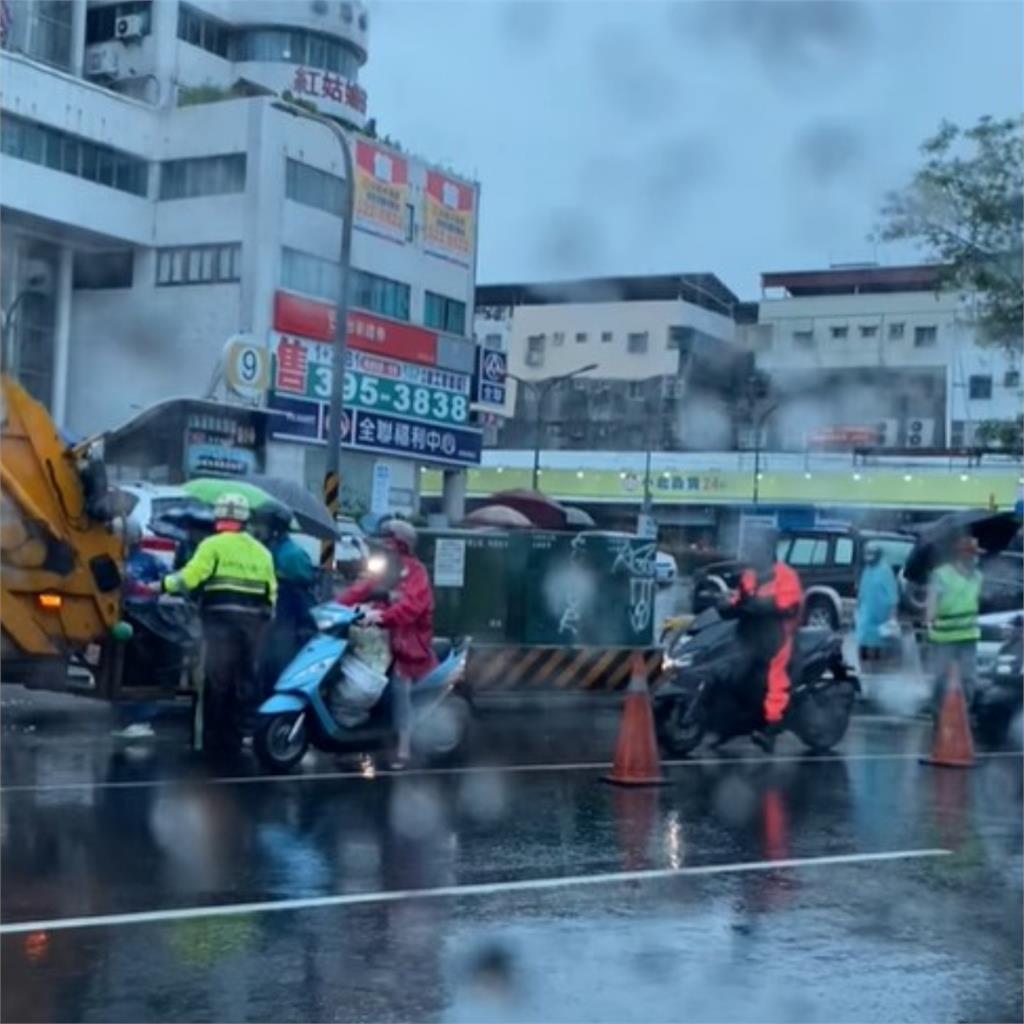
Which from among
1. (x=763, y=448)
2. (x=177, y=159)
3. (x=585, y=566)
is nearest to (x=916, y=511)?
(x=763, y=448)

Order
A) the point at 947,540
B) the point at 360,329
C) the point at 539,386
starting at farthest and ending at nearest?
1. the point at 947,540
2. the point at 360,329
3. the point at 539,386

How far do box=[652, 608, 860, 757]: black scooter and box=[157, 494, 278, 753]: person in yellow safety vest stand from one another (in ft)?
8.12

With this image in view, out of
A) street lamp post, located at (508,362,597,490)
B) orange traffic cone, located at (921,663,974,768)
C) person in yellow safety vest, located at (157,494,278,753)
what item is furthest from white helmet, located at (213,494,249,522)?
orange traffic cone, located at (921,663,974,768)

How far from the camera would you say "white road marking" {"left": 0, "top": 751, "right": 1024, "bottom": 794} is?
8133 mm

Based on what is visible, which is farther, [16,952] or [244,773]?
[244,773]

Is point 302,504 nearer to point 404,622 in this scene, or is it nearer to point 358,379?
point 404,622

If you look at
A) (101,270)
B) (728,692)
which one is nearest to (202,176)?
(101,270)

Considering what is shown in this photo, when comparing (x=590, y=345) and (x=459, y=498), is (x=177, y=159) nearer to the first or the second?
(x=590, y=345)

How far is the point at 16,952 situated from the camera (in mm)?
5090

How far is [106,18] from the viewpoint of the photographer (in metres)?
4.33

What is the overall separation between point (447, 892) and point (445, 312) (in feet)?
6.45

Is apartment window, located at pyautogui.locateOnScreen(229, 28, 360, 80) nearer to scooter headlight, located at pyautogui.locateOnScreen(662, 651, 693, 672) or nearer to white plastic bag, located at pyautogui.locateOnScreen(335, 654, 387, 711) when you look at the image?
white plastic bag, located at pyautogui.locateOnScreen(335, 654, 387, 711)

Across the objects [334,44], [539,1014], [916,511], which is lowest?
[539,1014]

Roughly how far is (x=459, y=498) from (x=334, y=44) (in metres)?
5.15
